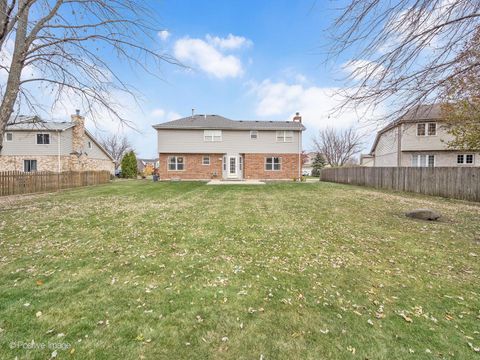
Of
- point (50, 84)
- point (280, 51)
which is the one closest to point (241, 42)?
point (280, 51)

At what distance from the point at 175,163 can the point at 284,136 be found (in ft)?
35.9

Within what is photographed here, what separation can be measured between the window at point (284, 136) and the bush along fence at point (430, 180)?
7018mm

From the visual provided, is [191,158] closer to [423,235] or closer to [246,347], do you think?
[423,235]

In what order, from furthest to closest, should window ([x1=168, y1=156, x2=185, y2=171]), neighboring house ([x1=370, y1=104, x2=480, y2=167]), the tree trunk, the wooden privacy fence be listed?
window ([x1=168, y1=156, x2=185, y2=171])
neighboring house ([x1=370, y1=104, x2=480, y2=167])
the wooden privacy fence
the tree trunk

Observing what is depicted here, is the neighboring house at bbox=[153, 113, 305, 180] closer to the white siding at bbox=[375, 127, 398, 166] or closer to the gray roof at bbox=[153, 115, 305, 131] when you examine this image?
the gray roof at bbox=[153, 115, 305, 131]

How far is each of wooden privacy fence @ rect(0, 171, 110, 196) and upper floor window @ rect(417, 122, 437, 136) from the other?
2910 centimetres

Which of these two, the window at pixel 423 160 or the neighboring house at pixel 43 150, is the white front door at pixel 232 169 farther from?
the window at pixel 423 160

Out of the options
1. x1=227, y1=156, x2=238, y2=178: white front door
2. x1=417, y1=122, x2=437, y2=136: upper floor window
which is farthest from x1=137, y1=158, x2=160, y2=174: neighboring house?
x1=417, y1=122, x2=437, y2=136: upper floor window

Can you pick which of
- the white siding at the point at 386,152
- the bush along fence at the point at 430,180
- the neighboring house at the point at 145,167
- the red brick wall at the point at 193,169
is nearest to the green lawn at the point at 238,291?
the bush along fence at the point at 430,180

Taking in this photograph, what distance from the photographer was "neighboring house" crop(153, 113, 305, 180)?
23.2 meters

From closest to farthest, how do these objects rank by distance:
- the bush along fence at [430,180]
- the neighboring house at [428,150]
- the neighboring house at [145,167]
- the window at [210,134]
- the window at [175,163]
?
the bush along fence at [430,180], the neighboring house at [428,150], the window at [210,134], the window at [175,163], the neighboring house at [145,167]

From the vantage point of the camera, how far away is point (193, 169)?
2355 centimetres

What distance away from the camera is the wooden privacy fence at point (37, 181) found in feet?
44.1

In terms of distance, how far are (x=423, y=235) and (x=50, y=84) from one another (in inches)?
368
